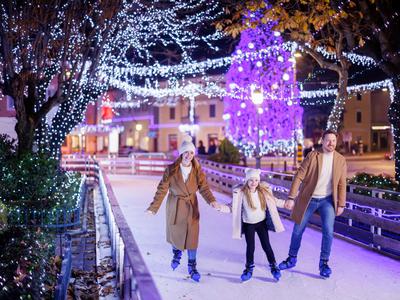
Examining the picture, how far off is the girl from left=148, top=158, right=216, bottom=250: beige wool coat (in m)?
0.44

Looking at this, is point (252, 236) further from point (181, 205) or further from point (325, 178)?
point (325, 178)

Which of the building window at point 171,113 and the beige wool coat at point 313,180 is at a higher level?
the building window at point 171,113

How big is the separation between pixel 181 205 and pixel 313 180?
1810 mm

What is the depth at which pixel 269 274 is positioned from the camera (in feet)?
25.1

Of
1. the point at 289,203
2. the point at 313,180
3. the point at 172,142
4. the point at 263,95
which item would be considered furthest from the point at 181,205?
the point at 172,142

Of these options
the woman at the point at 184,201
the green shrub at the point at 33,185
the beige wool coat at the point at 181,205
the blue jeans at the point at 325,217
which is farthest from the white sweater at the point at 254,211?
the green shrub at the point at 33,185

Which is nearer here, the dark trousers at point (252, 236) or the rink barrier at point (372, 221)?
the dark trousers at point (252, 236)

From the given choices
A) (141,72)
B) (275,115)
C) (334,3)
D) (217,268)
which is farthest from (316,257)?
(141,72)

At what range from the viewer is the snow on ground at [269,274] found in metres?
6.79

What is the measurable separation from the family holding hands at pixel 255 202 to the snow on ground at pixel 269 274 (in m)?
0.24

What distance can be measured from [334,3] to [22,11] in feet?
24.6

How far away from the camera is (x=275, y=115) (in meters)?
22.8

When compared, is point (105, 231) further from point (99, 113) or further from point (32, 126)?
point (99, 113)

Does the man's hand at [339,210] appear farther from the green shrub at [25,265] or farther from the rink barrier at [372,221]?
the green shrub at [25,265]
